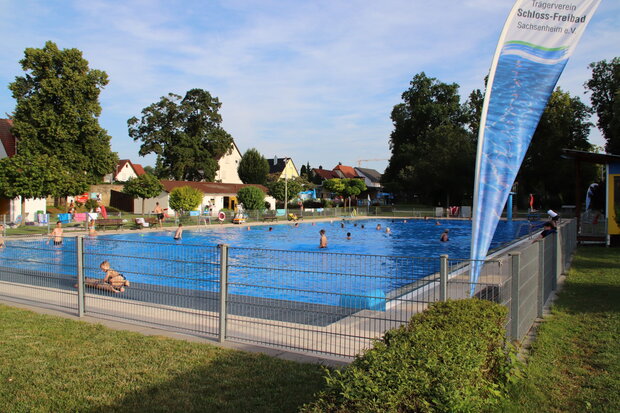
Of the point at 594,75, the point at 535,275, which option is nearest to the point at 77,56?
the point at 535,275

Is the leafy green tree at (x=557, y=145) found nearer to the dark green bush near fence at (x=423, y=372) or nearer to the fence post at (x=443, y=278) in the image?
the fence post at (x=443, y=278)

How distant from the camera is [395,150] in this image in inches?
3108

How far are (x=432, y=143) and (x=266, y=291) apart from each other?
2505 inches

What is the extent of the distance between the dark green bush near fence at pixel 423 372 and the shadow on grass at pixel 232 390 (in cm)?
129

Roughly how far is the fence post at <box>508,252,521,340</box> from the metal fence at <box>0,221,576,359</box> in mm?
13

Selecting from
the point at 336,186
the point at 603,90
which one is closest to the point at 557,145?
the point at 603,90

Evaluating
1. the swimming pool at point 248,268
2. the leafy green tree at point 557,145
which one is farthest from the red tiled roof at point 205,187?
the swimming pool at point 248,268

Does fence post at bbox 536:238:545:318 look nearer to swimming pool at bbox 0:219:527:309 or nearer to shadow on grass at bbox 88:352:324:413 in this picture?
swimming pool at bbox 0:219:527:309

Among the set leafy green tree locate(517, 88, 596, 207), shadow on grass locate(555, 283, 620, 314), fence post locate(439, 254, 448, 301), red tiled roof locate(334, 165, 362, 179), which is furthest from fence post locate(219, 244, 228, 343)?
red tiled roof locate(334, 165, 362, 179)

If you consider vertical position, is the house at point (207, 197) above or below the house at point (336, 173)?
below

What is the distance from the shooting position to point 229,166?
258ft

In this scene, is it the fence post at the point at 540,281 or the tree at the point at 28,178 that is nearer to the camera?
the fence post at the point at 540,281

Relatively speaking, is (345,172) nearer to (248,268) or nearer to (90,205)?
(90,205)

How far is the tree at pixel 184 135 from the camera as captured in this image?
212ft
